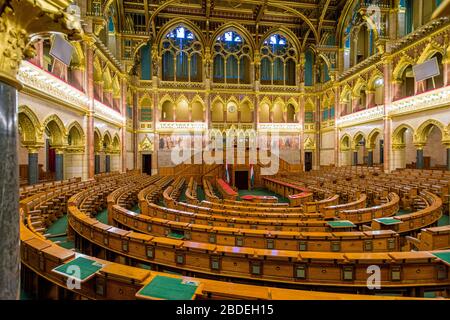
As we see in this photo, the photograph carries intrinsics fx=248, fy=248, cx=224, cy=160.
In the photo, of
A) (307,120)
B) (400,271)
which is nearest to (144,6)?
(307,120)

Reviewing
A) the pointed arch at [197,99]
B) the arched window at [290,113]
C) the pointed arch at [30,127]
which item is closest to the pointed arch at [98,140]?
the pointed arch at [30,127]

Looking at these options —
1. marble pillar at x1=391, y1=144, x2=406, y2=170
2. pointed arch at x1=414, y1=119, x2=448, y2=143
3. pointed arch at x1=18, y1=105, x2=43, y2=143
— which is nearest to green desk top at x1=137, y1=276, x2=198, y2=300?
pointed arch at x1=18, y1=105, x2=43, y2=143

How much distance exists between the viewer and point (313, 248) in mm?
4863

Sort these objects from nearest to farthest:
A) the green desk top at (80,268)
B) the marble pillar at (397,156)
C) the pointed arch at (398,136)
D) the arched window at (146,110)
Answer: the green desk top at (80,268)
the pointed arch at (398,136)
the marble pillar at (397,156)
the arched window at (146,110)

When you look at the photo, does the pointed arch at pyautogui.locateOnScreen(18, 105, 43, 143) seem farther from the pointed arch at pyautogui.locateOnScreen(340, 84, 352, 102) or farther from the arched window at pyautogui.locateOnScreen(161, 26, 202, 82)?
the pointed arch at pyautogui.locateOnScreen(340, 84, 352, 102)

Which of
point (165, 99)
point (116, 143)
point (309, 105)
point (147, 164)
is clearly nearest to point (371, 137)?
point (309, 105)

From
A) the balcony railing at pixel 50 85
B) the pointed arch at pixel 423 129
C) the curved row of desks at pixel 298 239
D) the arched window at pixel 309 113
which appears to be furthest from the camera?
the arched window at pixel 309 113

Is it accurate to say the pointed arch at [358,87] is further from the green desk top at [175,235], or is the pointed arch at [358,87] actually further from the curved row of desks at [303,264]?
the green desk top at [175,235]

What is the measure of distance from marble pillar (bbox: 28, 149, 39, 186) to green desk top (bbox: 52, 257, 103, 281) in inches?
380

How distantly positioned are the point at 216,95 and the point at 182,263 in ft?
73.3

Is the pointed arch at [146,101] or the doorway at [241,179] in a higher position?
the pointed arch at [146,101]

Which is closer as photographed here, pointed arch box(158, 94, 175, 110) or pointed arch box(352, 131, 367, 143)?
pointed arch box(352, 131, 367, 143)

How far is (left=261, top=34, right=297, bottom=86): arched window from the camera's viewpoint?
2584cm

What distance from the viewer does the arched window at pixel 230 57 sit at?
25297mm
